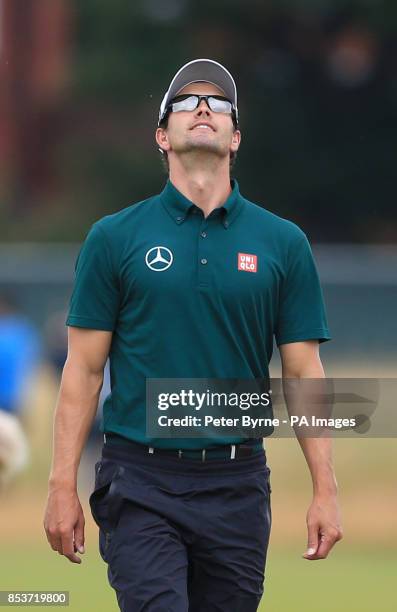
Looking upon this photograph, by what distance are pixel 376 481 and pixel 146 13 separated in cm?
2009

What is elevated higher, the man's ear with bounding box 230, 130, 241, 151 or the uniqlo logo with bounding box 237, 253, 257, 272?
the man's ear with bounding box 230, 130, 241, 151

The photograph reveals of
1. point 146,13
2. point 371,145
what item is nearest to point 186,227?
point 371,145

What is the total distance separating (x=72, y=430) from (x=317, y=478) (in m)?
0.78

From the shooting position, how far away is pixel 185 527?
4.91m

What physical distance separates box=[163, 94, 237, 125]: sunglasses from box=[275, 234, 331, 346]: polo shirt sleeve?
48 centimetres

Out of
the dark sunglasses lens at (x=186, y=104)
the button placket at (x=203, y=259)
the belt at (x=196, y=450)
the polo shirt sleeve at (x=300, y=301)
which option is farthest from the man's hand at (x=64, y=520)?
the dark sunglasses lens at (x=186, y=104)

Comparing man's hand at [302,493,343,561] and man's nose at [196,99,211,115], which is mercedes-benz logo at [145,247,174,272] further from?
man's hand at [302,493,343,561]

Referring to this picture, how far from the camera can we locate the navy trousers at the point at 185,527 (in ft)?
15.8

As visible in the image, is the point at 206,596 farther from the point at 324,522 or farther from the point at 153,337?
the point at 153,337

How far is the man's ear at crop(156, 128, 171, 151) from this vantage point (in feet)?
16.9

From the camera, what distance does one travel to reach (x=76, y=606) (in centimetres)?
847

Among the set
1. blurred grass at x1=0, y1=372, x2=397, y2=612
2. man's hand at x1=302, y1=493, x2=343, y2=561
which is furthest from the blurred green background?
man's hand at x1=302, y1=493, x2=343, y2=561

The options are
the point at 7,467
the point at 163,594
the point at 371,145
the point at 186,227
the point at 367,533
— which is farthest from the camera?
the point at 371,145

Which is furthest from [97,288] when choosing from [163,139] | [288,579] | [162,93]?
[162,93]
